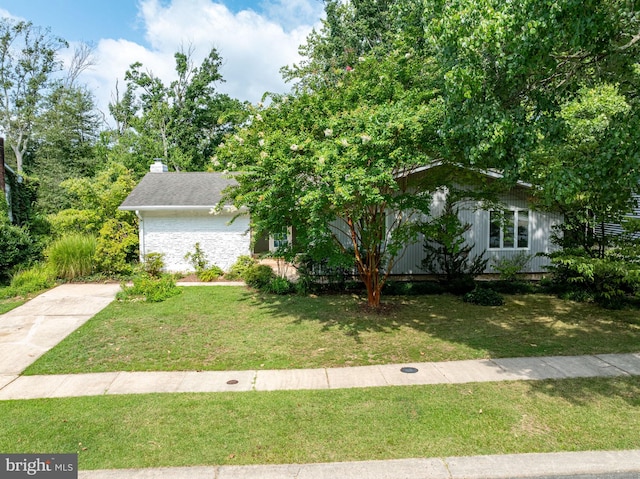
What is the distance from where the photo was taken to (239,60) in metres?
32.9

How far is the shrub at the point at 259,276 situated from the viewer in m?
12.7

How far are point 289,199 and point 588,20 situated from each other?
4986 millimetres

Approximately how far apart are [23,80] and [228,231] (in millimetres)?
31283

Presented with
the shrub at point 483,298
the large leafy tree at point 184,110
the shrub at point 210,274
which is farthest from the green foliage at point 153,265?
the large leafy tree at point 184,110

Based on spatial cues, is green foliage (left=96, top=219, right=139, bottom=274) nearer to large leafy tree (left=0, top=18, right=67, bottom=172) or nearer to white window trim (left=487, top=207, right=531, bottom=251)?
white window trim (left=487, top=207, right=531, bottom=251)

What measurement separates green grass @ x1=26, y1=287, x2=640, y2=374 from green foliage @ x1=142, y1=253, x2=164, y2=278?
3.07m

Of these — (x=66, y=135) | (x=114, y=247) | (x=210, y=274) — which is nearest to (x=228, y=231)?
(x=210, y=274)

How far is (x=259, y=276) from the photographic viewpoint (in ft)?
42.4

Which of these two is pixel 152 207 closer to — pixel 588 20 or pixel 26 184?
pixel 26 184

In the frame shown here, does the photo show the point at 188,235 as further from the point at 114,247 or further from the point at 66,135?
the point at 66,135

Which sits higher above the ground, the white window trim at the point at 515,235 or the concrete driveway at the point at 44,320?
the white window trim at the point at 515,235

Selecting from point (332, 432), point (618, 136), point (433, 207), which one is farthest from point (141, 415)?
point (433, 207)

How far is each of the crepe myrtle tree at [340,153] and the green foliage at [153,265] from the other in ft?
18.8

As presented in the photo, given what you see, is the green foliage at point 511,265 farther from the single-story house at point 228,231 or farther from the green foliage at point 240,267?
the green foliage at point 240,267
